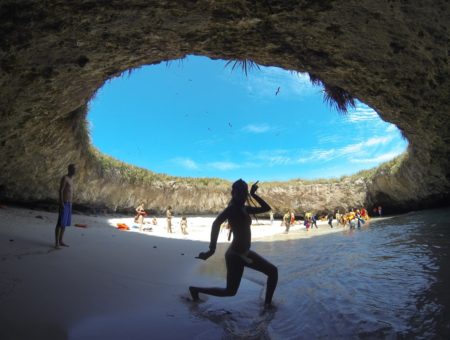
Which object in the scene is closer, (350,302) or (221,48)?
(350,302)

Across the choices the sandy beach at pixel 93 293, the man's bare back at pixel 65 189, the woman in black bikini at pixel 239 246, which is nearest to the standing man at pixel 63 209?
the man's bare back at pixel 65 189

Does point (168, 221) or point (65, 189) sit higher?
point (65, 189)

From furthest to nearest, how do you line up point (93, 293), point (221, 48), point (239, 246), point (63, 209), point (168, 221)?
point (168, 221) < point (221, 48) < point (63, 209) < point (239, 246) < point (93, 293)

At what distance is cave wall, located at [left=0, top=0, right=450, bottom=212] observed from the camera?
14.5 ft

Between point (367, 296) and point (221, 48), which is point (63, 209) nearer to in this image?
point (221, 48)

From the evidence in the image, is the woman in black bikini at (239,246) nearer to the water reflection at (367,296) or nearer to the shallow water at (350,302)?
the shallow water at (350,302)

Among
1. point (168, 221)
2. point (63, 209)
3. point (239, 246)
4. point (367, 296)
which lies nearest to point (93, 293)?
point (239, 246)

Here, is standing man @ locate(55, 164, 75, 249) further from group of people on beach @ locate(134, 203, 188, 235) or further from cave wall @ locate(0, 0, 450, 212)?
group of people on beach @ locate(134, 203, 188, 235)

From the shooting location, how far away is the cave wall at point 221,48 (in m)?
4.43

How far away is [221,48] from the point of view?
620 centimetres

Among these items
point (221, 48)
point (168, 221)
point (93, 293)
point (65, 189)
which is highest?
point (221, 48)

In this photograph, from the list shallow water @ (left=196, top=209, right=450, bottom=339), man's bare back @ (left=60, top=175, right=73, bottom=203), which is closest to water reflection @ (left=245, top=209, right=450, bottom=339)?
shallow water @ (left=196, top=209, right=450, bottom=339)

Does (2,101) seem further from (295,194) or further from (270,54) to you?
(295,194)

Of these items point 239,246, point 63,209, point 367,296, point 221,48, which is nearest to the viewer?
point 239,246
